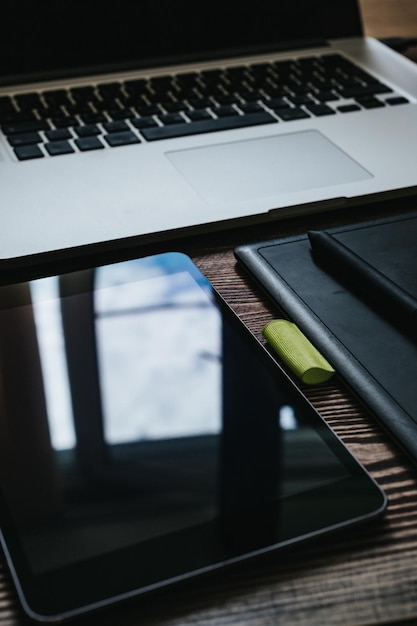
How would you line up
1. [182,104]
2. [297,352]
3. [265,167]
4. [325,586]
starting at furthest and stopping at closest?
[182,104] < [265,167] < [297,352] < [325,586]

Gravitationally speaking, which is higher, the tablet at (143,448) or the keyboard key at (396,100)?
the tablet at (143,448)

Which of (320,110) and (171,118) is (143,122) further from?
(320,110)

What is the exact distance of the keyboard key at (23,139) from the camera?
0.69m

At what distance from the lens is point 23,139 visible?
0.69 meters

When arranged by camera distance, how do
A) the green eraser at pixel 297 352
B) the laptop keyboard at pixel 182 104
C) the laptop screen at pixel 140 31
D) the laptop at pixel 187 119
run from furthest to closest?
the laptop screen at pixel 140 31
the laptop keyboard at pixel 182 104
the laptop at pixel 187 119
the green eraser at pixel 297 352

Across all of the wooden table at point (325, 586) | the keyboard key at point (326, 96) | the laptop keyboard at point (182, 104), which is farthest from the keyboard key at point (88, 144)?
the wooden table at point (325, 586)

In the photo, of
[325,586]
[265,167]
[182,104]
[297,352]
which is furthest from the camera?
[182,104]

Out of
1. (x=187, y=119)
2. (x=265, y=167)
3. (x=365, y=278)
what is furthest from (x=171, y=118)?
(x=365, y=278)

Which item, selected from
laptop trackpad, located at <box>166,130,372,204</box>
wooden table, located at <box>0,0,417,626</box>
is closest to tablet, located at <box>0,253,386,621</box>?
wooden table, located at <box>0,0,417,626</box>

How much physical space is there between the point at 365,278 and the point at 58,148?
304 millimetres

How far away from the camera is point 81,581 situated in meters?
0.35

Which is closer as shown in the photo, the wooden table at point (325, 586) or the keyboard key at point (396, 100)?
the wooden table at point (325, 586)

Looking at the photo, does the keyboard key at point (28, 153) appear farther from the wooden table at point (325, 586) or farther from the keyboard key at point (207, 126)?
the wooden table at point (325, 586)

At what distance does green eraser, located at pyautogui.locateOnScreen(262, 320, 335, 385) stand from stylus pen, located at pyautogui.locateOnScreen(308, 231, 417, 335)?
0.06 metres
